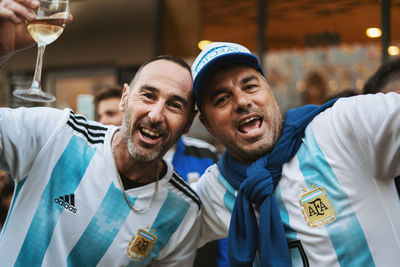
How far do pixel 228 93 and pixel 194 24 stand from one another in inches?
201

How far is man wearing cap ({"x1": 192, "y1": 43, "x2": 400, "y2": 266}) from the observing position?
5.45 ft

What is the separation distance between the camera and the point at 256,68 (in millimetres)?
2258

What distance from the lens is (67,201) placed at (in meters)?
2.04

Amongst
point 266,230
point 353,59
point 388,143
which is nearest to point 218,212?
point 266,230

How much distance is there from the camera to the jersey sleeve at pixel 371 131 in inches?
62.3

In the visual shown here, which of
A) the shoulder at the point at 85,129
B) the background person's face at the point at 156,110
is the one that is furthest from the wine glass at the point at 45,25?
the background person's face at the point at 156,110

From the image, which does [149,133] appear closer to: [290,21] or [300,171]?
[300,171]

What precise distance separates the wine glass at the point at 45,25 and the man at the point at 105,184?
0.65 feet

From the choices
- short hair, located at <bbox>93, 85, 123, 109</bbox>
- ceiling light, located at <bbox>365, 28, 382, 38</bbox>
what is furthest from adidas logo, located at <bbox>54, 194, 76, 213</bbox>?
ceiling light, located at <bbox>365, 28, 382, 38</bbox>

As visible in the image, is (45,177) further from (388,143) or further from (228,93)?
(388,143)

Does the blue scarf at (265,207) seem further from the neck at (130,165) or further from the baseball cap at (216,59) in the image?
the neck at (130,165)

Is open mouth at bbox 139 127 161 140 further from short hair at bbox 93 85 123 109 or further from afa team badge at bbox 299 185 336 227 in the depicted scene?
short hair at bbox 93 85 123 109

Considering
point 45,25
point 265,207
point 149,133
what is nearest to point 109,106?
point 149,133

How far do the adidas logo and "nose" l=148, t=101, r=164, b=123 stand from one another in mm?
607
